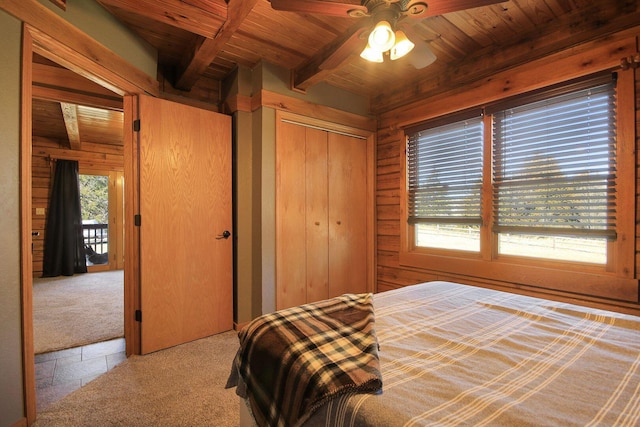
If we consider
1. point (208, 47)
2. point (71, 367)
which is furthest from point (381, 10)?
point (71, 367)

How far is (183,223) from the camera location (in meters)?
2.54

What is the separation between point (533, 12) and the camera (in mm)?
2119

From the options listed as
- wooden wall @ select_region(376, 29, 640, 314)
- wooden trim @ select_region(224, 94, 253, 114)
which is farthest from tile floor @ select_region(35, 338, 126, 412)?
wooden wall @ select_region(376, 29, 640, 314)

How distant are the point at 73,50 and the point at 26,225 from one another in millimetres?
1078

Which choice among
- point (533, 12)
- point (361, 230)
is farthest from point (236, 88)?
point (533, 12)

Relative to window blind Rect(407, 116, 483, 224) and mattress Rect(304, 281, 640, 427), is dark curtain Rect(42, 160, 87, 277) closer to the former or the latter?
window blind Rect(407, 116, 483, 224)

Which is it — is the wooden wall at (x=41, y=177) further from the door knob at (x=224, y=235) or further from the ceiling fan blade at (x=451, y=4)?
the ceiling fan blade at (x=451, y=4)

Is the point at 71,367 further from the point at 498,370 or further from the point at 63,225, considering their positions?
the point at 63,225

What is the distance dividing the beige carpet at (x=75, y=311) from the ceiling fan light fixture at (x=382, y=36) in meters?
3.18

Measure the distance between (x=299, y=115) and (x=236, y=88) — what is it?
0.66 m

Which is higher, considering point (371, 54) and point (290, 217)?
point (371, 54)

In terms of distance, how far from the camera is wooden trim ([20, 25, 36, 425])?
151 cm

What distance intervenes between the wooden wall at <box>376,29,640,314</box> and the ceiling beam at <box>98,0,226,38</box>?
2100 mm

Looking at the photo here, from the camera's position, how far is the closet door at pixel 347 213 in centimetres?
328
